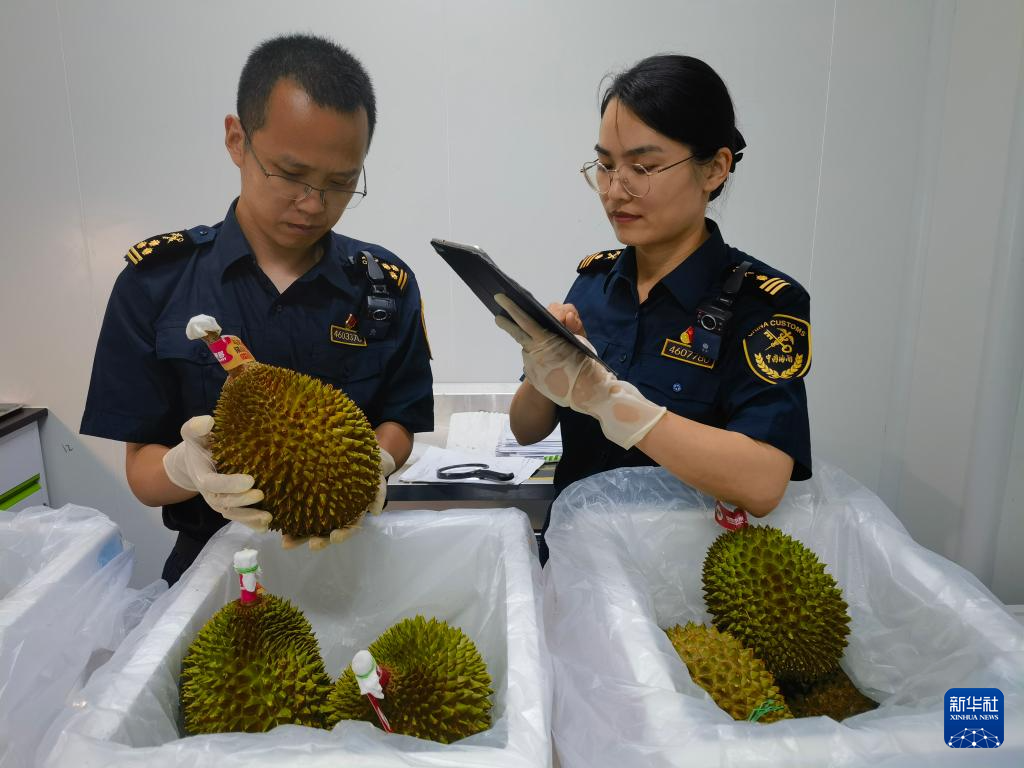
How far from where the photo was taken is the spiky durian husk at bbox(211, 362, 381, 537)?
0.84m

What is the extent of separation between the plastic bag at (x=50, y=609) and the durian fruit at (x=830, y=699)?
36.4 inches

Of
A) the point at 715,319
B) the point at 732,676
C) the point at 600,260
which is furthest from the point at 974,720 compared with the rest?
the point at 600,260

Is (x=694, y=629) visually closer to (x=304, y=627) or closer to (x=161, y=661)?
(x=304, y=627)

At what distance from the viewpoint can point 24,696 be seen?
0.79 m

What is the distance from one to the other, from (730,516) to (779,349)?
28cm

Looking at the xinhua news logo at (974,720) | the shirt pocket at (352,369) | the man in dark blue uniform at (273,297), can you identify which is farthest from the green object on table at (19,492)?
the xinhua news logo at (974,720)

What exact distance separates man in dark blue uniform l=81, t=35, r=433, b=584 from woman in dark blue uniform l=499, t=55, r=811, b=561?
1.01ft

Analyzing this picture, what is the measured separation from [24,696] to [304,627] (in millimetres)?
321

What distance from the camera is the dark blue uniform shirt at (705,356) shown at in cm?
107

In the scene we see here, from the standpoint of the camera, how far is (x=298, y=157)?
3.50 feet

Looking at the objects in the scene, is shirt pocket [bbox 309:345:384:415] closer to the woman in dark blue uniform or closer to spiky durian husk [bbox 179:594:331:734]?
the woman in dark blue uniform

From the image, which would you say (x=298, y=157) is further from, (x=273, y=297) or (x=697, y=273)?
(x=697, y=273)

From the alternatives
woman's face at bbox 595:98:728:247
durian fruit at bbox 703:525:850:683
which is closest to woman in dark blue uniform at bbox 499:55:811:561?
woman's face at bbox 595:98:728:247

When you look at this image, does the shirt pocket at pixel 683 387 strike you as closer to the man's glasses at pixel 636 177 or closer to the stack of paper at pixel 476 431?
the man's glasses at pixel 636 177
